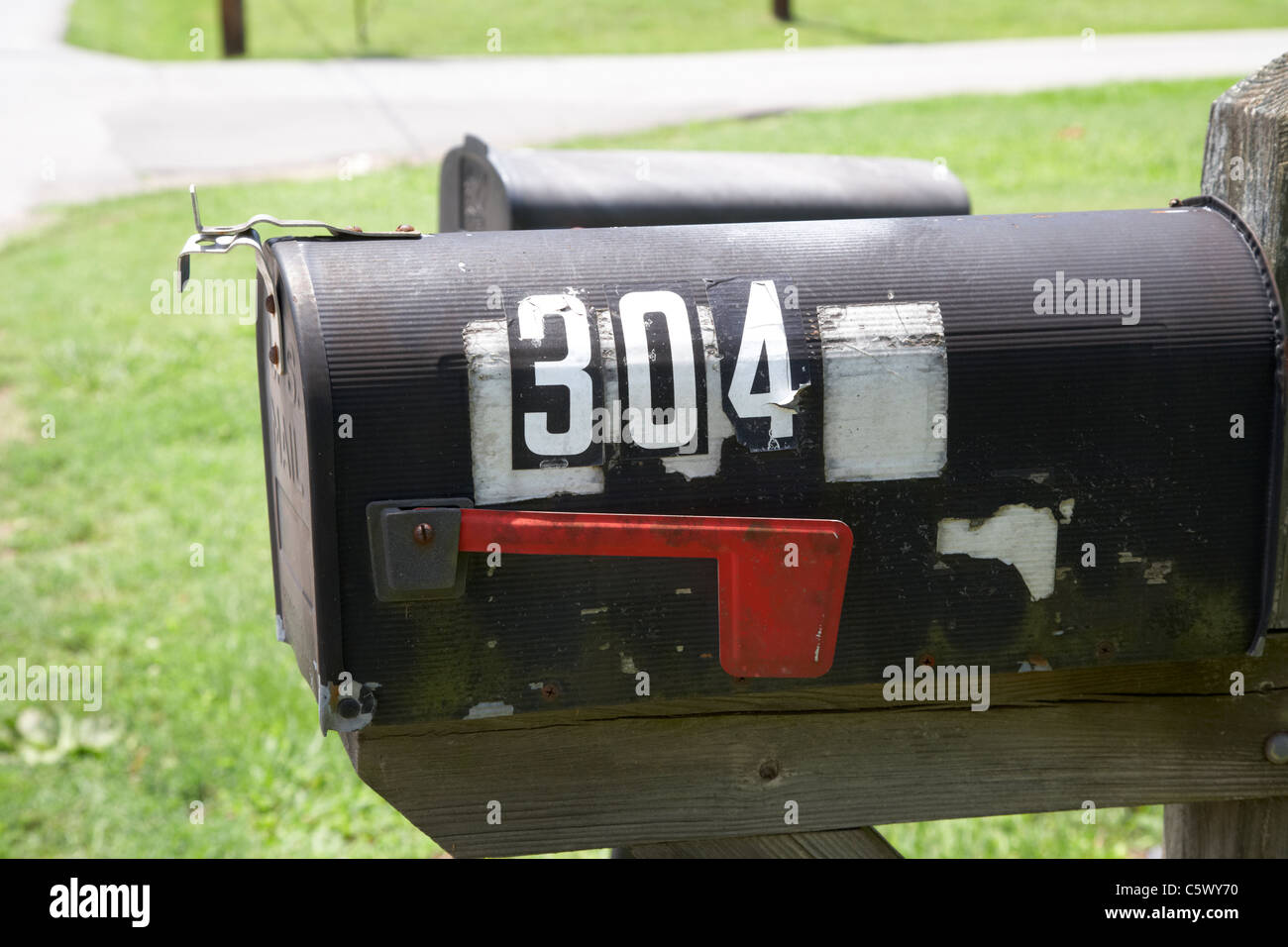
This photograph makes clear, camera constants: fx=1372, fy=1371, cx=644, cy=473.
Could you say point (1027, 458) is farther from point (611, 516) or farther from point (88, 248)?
point (88, 248)

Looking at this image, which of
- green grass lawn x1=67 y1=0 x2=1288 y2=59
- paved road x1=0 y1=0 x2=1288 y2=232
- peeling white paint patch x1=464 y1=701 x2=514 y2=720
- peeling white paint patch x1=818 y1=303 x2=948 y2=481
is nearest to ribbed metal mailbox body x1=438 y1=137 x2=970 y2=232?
peeling white paint patch x1=818 y1=303 x2=948 y2=481

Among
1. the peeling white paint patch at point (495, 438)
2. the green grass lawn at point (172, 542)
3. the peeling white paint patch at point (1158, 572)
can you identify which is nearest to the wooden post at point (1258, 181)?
the peeling white paint patch at point (1158, 572)

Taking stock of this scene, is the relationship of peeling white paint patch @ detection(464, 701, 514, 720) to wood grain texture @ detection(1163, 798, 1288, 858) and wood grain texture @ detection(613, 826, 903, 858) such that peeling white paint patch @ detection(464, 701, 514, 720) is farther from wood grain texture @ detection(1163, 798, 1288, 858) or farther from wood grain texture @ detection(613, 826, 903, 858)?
wood grain texture @ detection(1163, 798, 1288, 858)

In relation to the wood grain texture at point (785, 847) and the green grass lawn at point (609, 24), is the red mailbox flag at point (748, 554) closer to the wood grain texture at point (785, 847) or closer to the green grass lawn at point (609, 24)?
the wood grain texture at point (785, 847)

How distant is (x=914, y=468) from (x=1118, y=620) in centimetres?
27

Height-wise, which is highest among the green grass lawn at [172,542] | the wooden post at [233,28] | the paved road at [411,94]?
the wooden post at [233,28]

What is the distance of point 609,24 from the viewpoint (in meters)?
19.0

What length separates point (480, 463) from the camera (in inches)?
47.7

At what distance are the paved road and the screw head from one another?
918 centimetres

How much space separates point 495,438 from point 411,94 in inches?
530

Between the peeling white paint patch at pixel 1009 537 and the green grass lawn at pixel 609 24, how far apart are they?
54.3ft

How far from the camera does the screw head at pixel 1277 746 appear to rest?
4.91 ft

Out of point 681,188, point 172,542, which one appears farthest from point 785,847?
point 172,542

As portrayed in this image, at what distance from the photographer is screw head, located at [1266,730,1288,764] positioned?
4.91 feet
